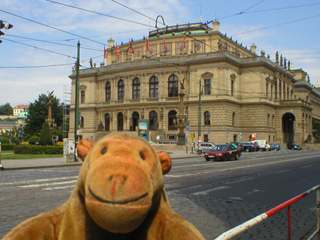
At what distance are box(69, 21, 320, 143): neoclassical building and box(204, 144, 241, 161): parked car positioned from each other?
80.6 ft

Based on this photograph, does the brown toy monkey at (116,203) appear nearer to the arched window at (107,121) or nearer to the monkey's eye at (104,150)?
the monkey's eye at (104,150)

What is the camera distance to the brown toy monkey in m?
1.79

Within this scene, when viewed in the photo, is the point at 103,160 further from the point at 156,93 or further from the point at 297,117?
the point at 297,117

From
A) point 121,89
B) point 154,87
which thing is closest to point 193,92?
point 154,87

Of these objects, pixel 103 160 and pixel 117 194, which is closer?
pixel 117 194

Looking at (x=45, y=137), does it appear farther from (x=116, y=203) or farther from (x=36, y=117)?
(x=116, y=203)

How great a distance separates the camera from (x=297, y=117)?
6369 cm

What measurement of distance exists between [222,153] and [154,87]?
37.8m

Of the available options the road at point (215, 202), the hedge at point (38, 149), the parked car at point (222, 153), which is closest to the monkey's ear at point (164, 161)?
the road at point (215, 202)

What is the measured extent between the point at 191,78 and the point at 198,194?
49523 mm

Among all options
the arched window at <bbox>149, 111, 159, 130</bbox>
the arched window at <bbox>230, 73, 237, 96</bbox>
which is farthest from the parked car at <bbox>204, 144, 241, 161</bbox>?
the arched window at <bbox>149, 111, 159, 130</bbox>

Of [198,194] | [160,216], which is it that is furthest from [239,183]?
[160,216]

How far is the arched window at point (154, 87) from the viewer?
62406 millimetres

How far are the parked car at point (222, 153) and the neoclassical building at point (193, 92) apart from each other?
2457cm
